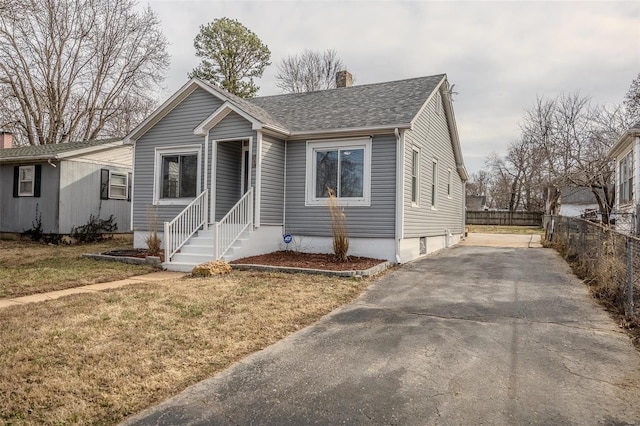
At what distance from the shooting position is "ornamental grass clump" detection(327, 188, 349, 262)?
33.1 ft

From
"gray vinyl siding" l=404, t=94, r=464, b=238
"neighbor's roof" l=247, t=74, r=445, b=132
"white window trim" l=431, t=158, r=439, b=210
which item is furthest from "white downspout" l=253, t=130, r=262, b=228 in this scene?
"white window trim" l=431, t=158, r=439, b=210

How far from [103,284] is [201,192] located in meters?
4.25

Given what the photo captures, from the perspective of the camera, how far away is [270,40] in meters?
31.0

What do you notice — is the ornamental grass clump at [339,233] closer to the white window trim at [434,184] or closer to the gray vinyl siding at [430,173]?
the gray vinyl siding at [430,173]

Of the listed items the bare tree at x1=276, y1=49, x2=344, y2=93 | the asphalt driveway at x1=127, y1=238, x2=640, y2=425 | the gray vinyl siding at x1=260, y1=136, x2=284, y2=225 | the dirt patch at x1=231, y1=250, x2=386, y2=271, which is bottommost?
the asphalt driveway at x1=127, y1=238, x2=640, y2=425

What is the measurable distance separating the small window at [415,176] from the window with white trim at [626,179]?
7.54 metres

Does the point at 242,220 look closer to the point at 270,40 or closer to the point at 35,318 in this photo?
the point at 35,318

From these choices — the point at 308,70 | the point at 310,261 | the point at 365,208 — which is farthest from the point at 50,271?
the point at 308,70

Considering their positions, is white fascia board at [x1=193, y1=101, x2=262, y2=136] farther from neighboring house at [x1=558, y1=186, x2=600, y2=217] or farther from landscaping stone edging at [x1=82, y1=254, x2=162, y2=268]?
neighboring house at [x1=558, y1=186, x2=600, y2=217]

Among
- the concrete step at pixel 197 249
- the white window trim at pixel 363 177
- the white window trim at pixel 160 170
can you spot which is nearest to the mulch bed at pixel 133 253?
the concrete step at pixel 197 249

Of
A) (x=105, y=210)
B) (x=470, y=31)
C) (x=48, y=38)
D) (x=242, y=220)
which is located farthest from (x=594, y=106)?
(x=48, y=38)

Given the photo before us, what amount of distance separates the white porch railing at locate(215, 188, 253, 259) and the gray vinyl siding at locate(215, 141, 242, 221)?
1411 mm

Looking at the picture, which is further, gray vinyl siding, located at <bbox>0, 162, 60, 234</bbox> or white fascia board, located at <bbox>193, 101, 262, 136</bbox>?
gray vinyl siding, located at <bbox>0, 162, 60, 234</bbox>

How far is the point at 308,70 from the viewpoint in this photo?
37.9m
